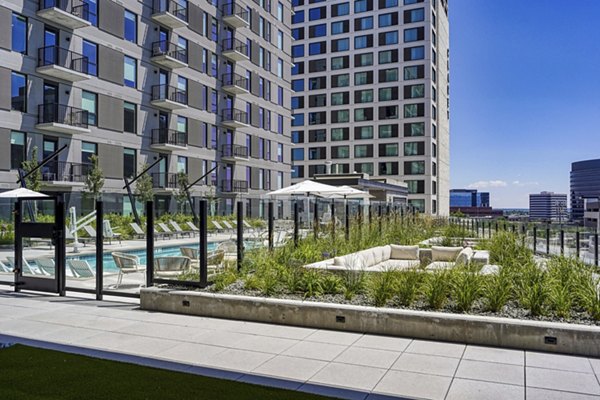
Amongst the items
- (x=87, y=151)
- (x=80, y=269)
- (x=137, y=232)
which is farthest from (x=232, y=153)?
(x=80, y=269)

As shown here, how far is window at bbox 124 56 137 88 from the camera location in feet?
107

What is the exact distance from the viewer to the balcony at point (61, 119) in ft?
86.9

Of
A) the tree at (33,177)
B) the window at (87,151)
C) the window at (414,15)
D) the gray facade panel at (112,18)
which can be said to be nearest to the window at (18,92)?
the tree at (33,177)

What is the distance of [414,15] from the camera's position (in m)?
63.5

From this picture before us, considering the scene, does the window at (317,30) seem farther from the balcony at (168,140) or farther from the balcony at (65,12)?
the balcony at (65,12)

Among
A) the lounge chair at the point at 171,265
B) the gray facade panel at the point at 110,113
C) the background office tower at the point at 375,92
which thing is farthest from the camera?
the background office tower at the point at 375,92

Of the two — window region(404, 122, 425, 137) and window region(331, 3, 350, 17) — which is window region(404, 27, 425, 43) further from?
window region(404, 122, 425, 137)

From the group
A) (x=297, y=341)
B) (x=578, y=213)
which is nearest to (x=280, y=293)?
(x=297, y=341)

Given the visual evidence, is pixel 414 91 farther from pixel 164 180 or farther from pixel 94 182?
pixel 94 182

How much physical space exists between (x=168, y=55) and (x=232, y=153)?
33.5ft

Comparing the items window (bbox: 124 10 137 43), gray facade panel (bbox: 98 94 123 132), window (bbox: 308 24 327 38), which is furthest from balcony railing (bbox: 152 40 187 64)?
window (bbox: 308 24 327 38)

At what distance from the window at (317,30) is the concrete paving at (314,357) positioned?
65.5m

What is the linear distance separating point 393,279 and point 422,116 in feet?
190

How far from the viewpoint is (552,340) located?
20.3 ft
